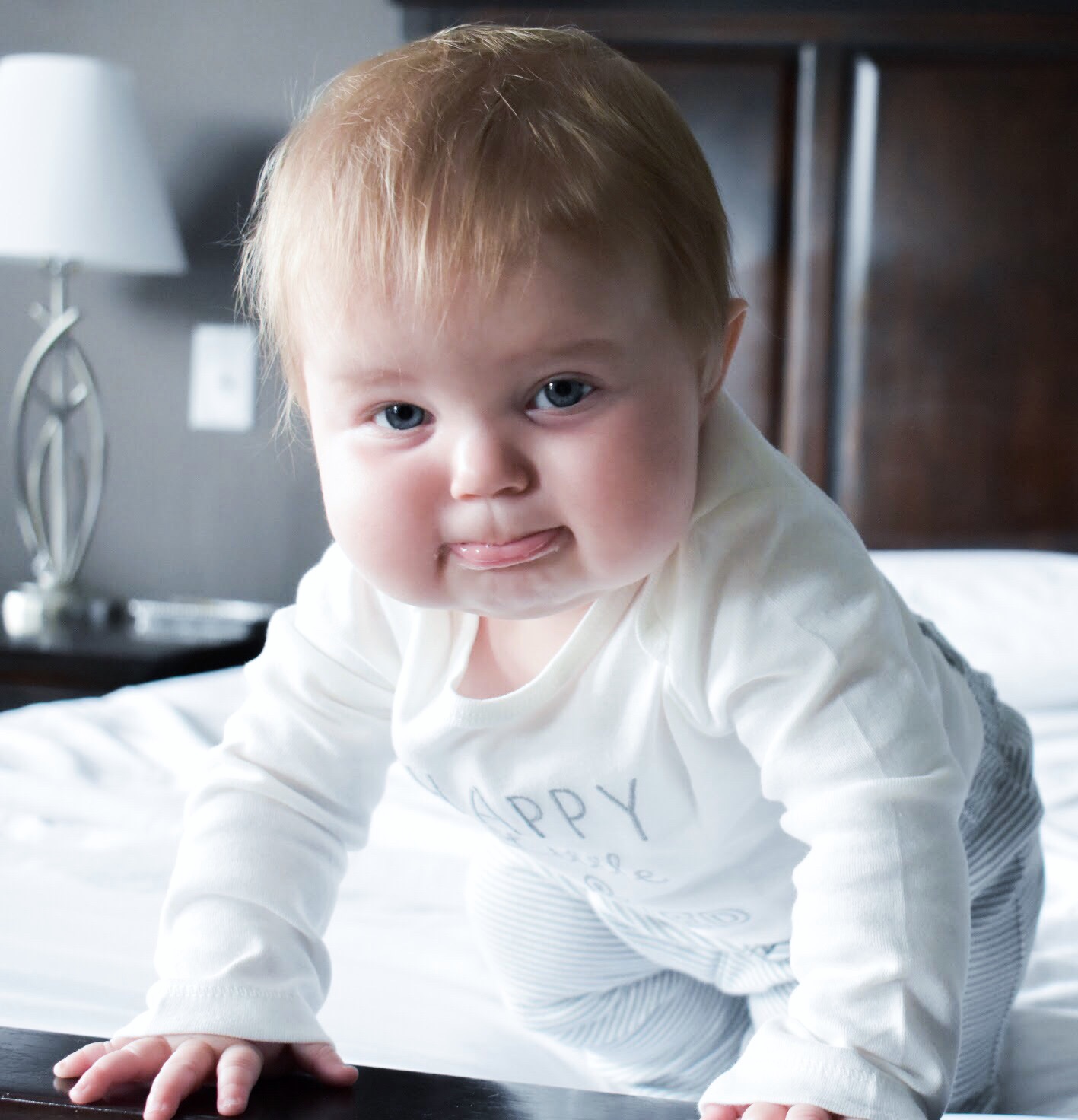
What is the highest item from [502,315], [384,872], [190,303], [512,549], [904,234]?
[502,315]

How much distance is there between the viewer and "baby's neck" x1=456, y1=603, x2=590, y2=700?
0.86 m

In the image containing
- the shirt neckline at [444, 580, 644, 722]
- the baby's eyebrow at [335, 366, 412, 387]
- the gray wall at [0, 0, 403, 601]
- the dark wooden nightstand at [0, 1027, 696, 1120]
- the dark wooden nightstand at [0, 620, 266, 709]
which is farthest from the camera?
the gray wall at [0, 0, 403, 601]

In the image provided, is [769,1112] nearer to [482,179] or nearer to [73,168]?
[482,179]

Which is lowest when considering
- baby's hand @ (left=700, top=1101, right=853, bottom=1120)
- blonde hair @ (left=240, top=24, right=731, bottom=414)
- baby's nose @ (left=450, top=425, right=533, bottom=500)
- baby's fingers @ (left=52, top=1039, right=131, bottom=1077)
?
baby's hand @ (left=700, top=1101, right=853, bottom=1120)

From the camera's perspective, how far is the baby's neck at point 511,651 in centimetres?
86

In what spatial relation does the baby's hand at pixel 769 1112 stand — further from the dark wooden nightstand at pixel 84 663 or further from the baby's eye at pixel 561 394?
the dark wooden nightstand at pixel 84 663

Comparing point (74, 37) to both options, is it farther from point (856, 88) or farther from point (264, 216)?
point (264, 216)

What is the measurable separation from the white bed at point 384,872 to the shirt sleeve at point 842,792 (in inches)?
12.2

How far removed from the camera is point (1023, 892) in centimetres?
95

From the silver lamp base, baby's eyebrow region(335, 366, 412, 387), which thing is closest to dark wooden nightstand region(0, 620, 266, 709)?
the silver lamp base

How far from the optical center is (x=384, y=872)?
4.25ft

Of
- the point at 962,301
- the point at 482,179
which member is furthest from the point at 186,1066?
the point at 962,301

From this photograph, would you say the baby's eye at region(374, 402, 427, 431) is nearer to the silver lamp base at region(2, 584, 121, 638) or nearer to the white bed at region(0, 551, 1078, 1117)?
the white bed at region(0, 551, 1078, 1117)

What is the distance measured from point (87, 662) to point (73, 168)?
81 centimetres
